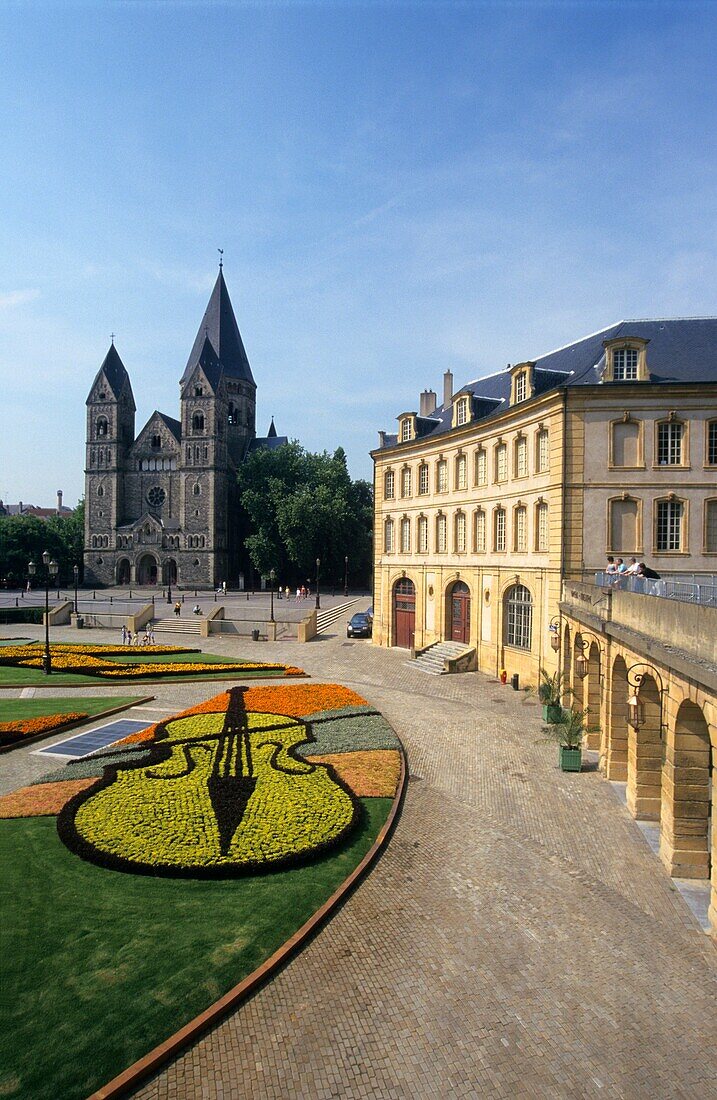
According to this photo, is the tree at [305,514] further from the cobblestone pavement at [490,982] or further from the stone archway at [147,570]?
the cobblestone pavement at [490,982]

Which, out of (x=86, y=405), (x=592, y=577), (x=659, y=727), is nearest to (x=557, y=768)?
(x=659, y=727)

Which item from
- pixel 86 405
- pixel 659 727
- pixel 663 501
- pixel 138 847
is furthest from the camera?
pixel 86 405

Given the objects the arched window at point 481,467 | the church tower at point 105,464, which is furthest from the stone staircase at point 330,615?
the church tower at point 105,464

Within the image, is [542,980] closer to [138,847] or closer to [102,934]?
[102,934]

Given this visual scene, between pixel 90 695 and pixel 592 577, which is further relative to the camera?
pixel 90 695

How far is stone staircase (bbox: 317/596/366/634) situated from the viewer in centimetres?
5441

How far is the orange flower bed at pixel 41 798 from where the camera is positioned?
1455 cm

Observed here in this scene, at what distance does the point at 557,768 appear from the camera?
19.4m

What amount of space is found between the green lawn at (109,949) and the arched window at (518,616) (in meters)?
19.5

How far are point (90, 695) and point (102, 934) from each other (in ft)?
64.9

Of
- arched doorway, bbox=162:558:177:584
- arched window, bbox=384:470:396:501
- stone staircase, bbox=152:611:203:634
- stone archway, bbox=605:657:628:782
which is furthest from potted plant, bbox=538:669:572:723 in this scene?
arched doorway, bbox=162:558:177:584

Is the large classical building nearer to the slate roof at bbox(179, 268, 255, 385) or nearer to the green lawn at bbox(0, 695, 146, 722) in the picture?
the green lawn at bbox(0, 695, 146, 722)

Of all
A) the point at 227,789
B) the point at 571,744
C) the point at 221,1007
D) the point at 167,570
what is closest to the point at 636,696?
the point at 571,744

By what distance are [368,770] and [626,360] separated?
65.7 ft
